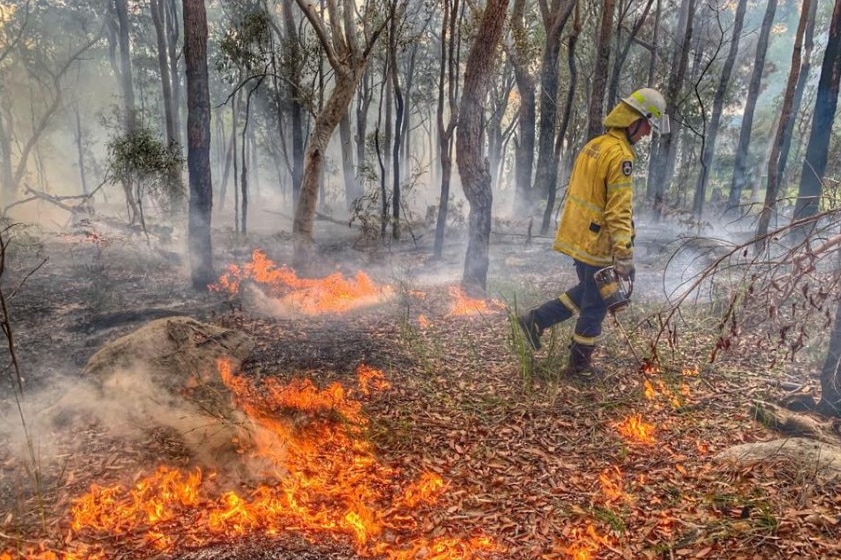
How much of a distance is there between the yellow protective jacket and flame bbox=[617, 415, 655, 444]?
1390 millimetres

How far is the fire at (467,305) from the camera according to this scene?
734 centimetres

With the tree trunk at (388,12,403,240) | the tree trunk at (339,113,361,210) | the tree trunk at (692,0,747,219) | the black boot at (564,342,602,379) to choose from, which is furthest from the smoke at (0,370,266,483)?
the tree trunk at (339,113,361,210)

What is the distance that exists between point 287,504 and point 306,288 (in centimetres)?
569

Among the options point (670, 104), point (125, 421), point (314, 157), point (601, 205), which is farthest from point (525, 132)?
point (125, 421)

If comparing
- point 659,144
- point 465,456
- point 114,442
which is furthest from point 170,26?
point 465,456

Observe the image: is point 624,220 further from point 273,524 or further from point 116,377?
point 116,377

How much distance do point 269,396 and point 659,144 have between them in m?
16.1

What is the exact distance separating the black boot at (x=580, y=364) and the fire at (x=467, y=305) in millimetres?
2445

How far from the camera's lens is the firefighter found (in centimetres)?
440

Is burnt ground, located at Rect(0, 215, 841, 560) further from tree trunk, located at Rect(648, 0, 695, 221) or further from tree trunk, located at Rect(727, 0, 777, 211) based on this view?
tree trunk, located at Rect(727, 0, 777, 211)

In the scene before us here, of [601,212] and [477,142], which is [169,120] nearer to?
[477,142]

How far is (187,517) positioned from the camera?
10.2ft

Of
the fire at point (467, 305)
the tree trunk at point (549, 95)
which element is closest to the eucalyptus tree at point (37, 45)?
the tree trunk at point (549, 95)

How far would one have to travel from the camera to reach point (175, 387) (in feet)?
14.7
